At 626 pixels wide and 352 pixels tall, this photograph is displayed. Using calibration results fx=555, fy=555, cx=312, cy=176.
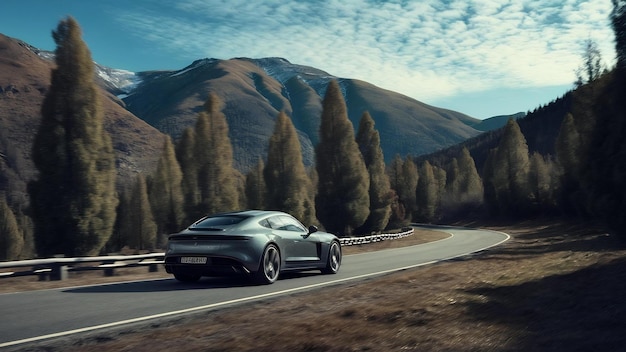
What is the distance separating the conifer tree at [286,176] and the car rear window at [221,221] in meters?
27.7

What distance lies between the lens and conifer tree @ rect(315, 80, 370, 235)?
41.0 metres

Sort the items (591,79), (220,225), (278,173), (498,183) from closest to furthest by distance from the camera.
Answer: (220,225)
(591,79)
(278,173)
(498,183)

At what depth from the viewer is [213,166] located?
37406 millimetres

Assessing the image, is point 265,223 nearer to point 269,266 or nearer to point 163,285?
point 269,266

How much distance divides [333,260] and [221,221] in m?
3.71

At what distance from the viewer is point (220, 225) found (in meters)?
10.7

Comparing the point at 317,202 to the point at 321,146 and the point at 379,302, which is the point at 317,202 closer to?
the point at 321,146

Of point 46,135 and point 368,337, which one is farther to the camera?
point 46,135

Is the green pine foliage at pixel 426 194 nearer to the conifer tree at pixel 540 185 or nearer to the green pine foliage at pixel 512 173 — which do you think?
the green pine foliage at pixel 512 173

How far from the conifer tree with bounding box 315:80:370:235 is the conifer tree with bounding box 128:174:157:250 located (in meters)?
28.4

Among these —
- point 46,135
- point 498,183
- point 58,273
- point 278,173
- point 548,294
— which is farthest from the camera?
point 498,183

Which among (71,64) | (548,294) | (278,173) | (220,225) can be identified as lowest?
(548,294)

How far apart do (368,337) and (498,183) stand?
79160 mm

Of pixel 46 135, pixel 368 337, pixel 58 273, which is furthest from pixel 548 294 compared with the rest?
pixel 46 135
